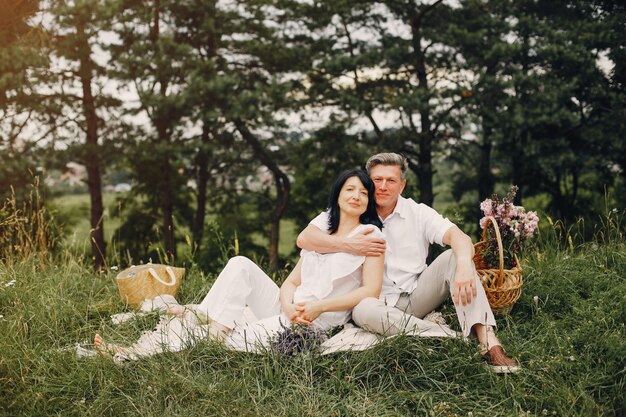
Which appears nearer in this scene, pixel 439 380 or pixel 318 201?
pixel 439 380

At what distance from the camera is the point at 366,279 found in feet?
12.1

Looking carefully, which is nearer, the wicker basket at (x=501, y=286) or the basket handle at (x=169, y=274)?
the wicker basket at (x=501, y=286)

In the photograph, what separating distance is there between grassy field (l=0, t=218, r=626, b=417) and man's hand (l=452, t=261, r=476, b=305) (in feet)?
0.85

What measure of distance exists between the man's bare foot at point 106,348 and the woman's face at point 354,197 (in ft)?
5.10

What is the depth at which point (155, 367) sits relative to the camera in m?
3.32

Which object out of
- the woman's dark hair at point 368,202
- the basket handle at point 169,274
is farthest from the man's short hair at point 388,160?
the basket handle at point 169,274

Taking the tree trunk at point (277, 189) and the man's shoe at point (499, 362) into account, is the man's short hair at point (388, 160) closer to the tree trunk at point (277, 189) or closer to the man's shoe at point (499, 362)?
the man's shoe at point (499, 362)

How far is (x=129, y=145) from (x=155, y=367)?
12.1 meters

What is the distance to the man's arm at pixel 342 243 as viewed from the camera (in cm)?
369

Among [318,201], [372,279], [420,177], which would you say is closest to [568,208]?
[420,177]

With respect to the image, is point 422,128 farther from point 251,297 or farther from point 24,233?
point 251,297

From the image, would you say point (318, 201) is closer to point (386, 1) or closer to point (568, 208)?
point (386, 1)

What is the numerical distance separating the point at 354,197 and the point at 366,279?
1.67 ft

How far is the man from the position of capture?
11.4 feet
